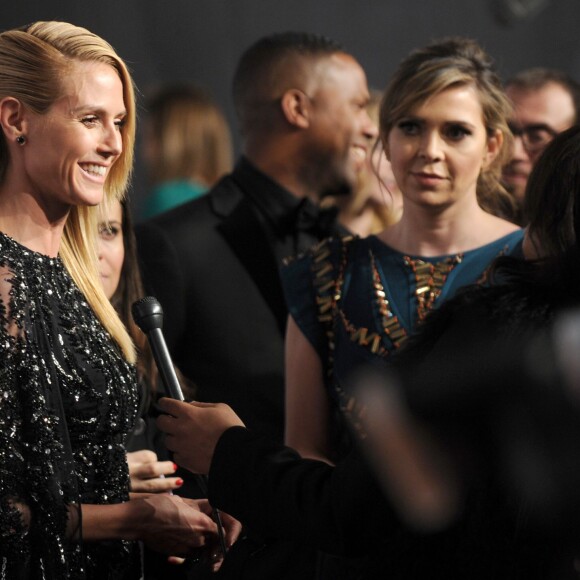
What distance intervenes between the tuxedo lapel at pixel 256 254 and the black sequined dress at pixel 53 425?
3.55 ft

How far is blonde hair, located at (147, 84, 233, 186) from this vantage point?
165 inches

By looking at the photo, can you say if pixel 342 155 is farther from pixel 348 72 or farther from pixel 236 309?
pixel 236 309

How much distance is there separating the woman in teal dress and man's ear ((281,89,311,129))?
29.8 inches

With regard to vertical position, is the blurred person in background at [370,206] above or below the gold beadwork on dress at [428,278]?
above

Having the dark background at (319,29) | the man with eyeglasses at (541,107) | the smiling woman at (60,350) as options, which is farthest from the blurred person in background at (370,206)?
the smiling woman at (60,350)

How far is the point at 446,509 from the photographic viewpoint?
1.37 meters

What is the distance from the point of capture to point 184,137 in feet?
13.8

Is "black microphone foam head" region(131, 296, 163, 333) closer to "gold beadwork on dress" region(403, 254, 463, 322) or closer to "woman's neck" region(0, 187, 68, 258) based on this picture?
"woman's neck" region(0, 187, 68, 258)

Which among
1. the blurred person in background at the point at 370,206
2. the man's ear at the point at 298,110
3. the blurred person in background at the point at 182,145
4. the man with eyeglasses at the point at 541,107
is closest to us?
the man's ear at the point at 298,110

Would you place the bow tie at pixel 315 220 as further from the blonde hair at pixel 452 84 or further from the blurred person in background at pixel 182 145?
the blurred person in background at pixel 182 145

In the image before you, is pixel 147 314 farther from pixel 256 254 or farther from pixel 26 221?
pixel 256 254

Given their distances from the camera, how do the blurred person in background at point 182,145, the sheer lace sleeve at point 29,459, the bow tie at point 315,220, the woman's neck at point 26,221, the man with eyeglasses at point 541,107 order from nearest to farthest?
the sheer lace sleeve at point 29,459 < the woman's neck at point 26,221 < the bow tie at point 315,220 < the man with eyeglasses at point 541,107 < the blurred person in background at point 182,145

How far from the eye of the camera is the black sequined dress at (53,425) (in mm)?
1572

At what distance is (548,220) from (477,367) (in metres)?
0.24
